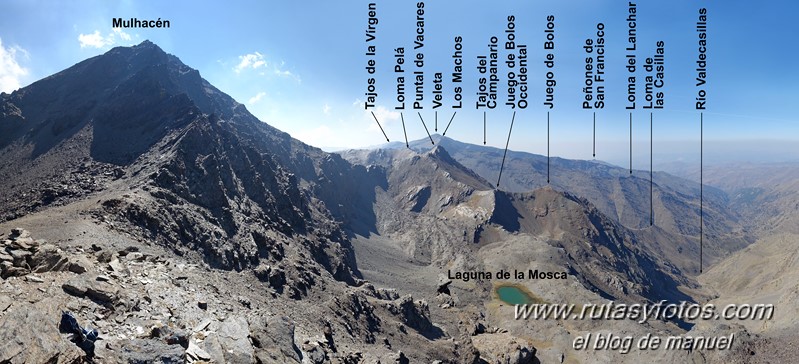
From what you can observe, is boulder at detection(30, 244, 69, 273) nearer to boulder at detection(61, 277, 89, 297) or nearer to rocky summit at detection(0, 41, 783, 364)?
rocky summit at detection(0, 41, 783, 364)

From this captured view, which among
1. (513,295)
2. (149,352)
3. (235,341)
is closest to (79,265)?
(235,341)

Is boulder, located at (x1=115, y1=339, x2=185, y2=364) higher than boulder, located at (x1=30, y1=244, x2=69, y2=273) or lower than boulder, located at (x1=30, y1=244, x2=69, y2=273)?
lower

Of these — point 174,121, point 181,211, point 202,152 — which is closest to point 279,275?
point 181,211

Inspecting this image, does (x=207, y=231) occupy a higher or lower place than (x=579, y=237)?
higher

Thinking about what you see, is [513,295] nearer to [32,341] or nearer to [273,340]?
[273,340]

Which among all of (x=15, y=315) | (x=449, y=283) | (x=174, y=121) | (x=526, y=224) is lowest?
(x=449, y=283)

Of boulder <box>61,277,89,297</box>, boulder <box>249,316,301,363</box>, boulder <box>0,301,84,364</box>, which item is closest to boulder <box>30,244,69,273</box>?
boulder <box>61,277,89,297</box>

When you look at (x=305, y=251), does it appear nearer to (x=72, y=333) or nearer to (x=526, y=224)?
(x=72, y=333)
